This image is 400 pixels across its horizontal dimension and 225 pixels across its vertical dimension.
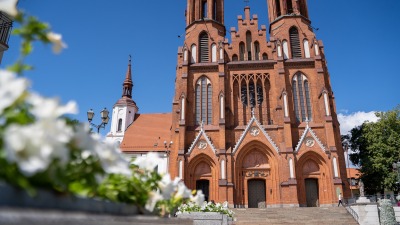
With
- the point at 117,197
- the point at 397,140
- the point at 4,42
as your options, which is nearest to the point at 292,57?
the point at 397,140

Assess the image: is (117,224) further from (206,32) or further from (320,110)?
(206,32)

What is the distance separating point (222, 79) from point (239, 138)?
6.17m

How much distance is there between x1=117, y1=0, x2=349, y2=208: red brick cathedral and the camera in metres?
26.6

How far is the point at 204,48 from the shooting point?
3275 centimetres

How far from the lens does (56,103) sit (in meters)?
1.34

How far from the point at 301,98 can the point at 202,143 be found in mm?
10637

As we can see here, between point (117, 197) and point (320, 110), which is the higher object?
point (320, 110)

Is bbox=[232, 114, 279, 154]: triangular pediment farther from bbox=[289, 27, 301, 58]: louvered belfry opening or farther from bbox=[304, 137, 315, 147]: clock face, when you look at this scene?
bbox=[289, 27, 301, 58]: louvered belfry opening

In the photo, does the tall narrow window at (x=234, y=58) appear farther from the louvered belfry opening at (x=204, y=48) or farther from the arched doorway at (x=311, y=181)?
the arched doorway at (x=311, y=181)

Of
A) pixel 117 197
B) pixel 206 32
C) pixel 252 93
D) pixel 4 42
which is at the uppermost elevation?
pixel 206 32

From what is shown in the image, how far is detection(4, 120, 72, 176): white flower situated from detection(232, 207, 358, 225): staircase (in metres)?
18.7

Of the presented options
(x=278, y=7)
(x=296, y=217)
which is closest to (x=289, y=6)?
(x=278, y=7)

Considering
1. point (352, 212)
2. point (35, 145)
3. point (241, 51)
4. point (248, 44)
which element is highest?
point (248, 44)

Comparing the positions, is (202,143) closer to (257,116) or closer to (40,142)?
(257,116)
